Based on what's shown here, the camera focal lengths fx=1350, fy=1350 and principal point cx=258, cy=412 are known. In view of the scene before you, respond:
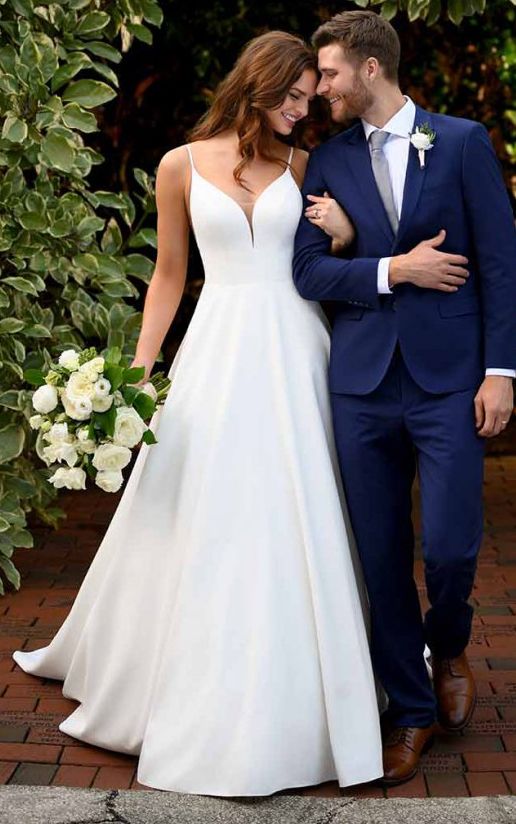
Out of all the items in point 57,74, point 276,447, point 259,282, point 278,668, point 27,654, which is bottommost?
point 27,654

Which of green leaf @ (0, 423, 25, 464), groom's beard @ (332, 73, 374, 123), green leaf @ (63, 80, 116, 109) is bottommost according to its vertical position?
green leaf @ (0, 423, 25, 464)

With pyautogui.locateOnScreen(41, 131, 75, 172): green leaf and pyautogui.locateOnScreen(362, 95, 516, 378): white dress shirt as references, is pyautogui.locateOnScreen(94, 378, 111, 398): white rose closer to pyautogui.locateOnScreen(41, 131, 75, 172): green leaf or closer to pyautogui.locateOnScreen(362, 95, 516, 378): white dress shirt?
pyautogui.locateOnScreen(362, 95, 516, 378): white dress shirt

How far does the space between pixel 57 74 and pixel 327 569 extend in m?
2.17

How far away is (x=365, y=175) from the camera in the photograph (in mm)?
3439

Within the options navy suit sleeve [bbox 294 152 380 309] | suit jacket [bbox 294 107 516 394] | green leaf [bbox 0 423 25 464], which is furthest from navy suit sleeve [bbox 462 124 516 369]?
green leaf [bbox 0 423 25 464]

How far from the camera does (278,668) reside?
333 cm

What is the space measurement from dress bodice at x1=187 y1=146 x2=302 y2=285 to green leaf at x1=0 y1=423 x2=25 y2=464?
158 centimetres

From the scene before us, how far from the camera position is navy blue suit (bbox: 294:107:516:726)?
3.34 m

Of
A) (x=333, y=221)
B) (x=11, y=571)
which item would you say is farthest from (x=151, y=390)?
(x=11, y=571)

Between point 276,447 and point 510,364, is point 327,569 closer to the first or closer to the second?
point 276,447

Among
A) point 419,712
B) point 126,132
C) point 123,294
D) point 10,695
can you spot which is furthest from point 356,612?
point 126,132

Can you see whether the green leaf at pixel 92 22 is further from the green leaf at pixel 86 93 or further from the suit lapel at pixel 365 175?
the suit lapel at pixel 365 175

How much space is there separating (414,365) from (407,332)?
87mm

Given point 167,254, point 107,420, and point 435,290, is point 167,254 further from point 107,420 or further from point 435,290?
point 435,290
